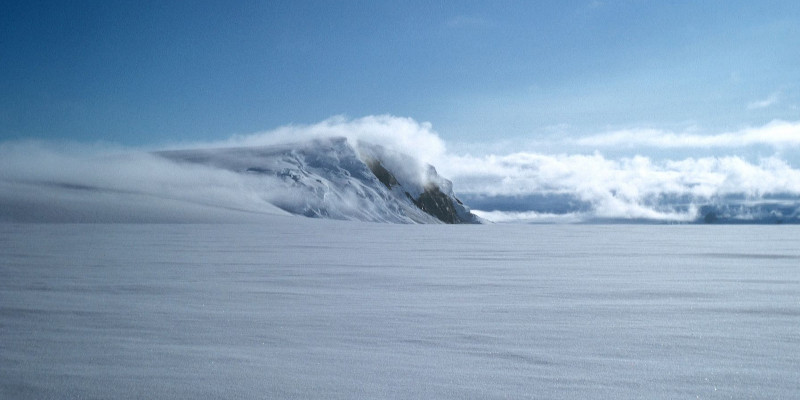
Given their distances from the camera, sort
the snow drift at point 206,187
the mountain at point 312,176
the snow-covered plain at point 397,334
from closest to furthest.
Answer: the snow-covered plain at point 397,334
the snow drift at point 206,187
the mountain at point 312,176

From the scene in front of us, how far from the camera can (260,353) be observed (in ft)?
11.1

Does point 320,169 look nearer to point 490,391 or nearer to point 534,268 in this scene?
point 534,268

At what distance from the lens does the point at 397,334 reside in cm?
387

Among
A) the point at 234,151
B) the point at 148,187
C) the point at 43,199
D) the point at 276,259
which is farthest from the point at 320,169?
the point at 276,259

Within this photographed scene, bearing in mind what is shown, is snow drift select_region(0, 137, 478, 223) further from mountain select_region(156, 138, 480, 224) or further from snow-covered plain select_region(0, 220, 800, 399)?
snow-covered plain select_region(0, 220, 800, 399)

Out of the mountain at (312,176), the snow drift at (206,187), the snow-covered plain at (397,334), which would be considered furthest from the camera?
the mountain at (312,176)

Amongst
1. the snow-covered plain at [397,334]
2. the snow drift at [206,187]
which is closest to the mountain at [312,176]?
the snow drift at [206,187]

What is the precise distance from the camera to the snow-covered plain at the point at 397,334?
9.26ft

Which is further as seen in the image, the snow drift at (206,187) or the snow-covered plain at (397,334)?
the snow drift at (206,187)

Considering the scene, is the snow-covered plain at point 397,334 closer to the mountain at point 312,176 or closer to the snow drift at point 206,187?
the snow drift at point 206,187

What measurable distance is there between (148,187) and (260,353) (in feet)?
181

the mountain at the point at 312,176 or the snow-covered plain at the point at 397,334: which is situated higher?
the mountain at the point at 312,176

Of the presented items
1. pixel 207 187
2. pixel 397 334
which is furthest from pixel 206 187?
pixel 397 334

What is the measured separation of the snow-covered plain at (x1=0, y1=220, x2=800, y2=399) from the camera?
2.82 m
